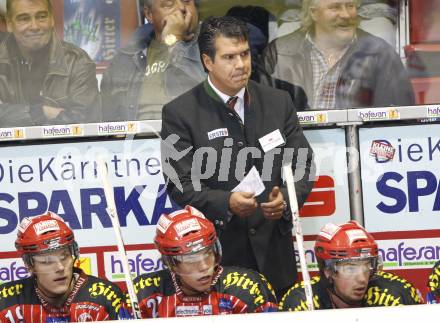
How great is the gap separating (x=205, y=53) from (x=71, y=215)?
1446 mm

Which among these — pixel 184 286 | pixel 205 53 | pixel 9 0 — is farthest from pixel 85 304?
pixel 9 0

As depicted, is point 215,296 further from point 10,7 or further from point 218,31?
point 10,7

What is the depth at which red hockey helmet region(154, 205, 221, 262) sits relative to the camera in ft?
21.9

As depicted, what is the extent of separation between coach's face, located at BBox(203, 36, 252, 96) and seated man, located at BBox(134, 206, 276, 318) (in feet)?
2.94

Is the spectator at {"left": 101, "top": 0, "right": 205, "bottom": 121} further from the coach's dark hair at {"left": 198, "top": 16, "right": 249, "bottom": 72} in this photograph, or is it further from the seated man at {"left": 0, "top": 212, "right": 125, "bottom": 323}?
the seated man at {"left": 0, "top": 212, "right": 125, "bottom": 323}

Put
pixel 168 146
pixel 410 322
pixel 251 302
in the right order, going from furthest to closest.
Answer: pixel 168 146, pixel 251 302, pixel 410 322

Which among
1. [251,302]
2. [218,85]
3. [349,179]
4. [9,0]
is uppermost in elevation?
[9,0]

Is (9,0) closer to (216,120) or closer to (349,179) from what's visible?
(216,120)

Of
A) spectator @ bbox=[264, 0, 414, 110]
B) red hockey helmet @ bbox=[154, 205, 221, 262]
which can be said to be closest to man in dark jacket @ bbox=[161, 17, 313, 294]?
red hockey helmet @ bbox=[154, 205, 221, 262]

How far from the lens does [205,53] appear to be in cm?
741

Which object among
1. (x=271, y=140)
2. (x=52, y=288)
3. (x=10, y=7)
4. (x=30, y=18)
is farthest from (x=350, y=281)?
(x=10, y=7)

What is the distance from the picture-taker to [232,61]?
7.32 meters

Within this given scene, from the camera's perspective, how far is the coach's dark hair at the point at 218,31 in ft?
24.1

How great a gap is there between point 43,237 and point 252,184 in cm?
119
